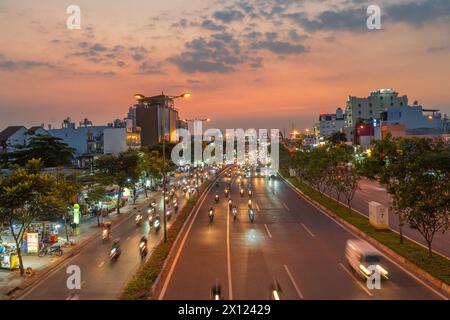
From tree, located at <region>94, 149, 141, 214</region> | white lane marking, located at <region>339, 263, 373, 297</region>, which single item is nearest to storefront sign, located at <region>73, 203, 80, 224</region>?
tree, located at <region>94, 149, 141, 214</region>

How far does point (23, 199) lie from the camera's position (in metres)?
23.8

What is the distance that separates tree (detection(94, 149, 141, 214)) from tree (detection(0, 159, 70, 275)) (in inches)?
827

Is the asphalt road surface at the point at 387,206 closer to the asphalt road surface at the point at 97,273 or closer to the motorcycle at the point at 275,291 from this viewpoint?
the motorcycle at the point at 275,291

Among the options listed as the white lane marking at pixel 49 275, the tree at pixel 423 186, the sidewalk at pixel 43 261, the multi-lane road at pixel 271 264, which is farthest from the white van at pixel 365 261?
the sidewalk at pixel 43 261

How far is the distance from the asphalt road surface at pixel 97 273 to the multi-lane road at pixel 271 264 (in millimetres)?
2359

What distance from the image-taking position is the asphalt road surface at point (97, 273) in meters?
19.8

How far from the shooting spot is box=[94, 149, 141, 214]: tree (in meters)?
47.2

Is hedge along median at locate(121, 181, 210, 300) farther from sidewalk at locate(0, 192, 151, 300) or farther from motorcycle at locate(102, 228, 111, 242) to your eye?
sidewalk at locate(0, 192, 151, 300)

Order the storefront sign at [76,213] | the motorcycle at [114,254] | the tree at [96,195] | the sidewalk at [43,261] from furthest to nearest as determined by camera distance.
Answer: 1. the tree at [96,195]
2. the storefront sign at [76,213]
3. the motorcycle at [114,254]
4. the sidewalk at [43,261]
